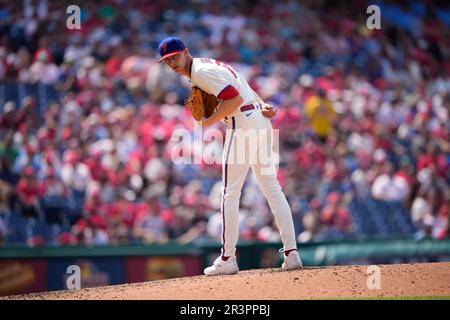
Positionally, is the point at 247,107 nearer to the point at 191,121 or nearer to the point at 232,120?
the point at 232,120

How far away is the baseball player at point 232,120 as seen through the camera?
275 inches

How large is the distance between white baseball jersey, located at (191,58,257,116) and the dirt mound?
1366mm

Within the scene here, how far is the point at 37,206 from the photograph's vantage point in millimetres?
11414

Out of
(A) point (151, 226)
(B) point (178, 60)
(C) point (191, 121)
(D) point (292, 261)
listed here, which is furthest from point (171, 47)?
(C) point (191, 121)

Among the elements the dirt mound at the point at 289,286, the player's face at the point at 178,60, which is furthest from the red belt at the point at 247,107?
the dirt mound at the point at 289,286

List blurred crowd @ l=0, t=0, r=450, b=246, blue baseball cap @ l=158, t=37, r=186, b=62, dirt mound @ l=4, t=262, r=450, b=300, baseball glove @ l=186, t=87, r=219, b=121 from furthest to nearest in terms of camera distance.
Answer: blurred crowd @ l=0, t=0, r=450, b=246 → baseball glove @ l=186, t=87, r=219, b=121 → blue baseball cap @ l=158, t=37, r=186, b=62 → dirt mound @ l=4, t=262, r=450, b=300

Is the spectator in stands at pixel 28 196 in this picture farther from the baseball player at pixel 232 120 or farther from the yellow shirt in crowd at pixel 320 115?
the yellow shirt in crowd at pixel 320 115

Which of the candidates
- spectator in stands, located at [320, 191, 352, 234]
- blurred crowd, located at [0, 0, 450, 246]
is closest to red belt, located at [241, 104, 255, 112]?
blurred crowd, located at [0, 0, 450, 246]

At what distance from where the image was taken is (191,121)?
44.7ft

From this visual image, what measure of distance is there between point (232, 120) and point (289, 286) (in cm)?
140

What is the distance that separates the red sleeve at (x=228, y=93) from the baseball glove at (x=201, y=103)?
249 millimetres

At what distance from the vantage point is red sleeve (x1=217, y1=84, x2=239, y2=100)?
6965 millimetres

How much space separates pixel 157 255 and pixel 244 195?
7.60ft

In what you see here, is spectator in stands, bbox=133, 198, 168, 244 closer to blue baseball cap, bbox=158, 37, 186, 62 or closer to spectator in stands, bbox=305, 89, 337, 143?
spectator in stands, bbox=305, 89, 337, 143
